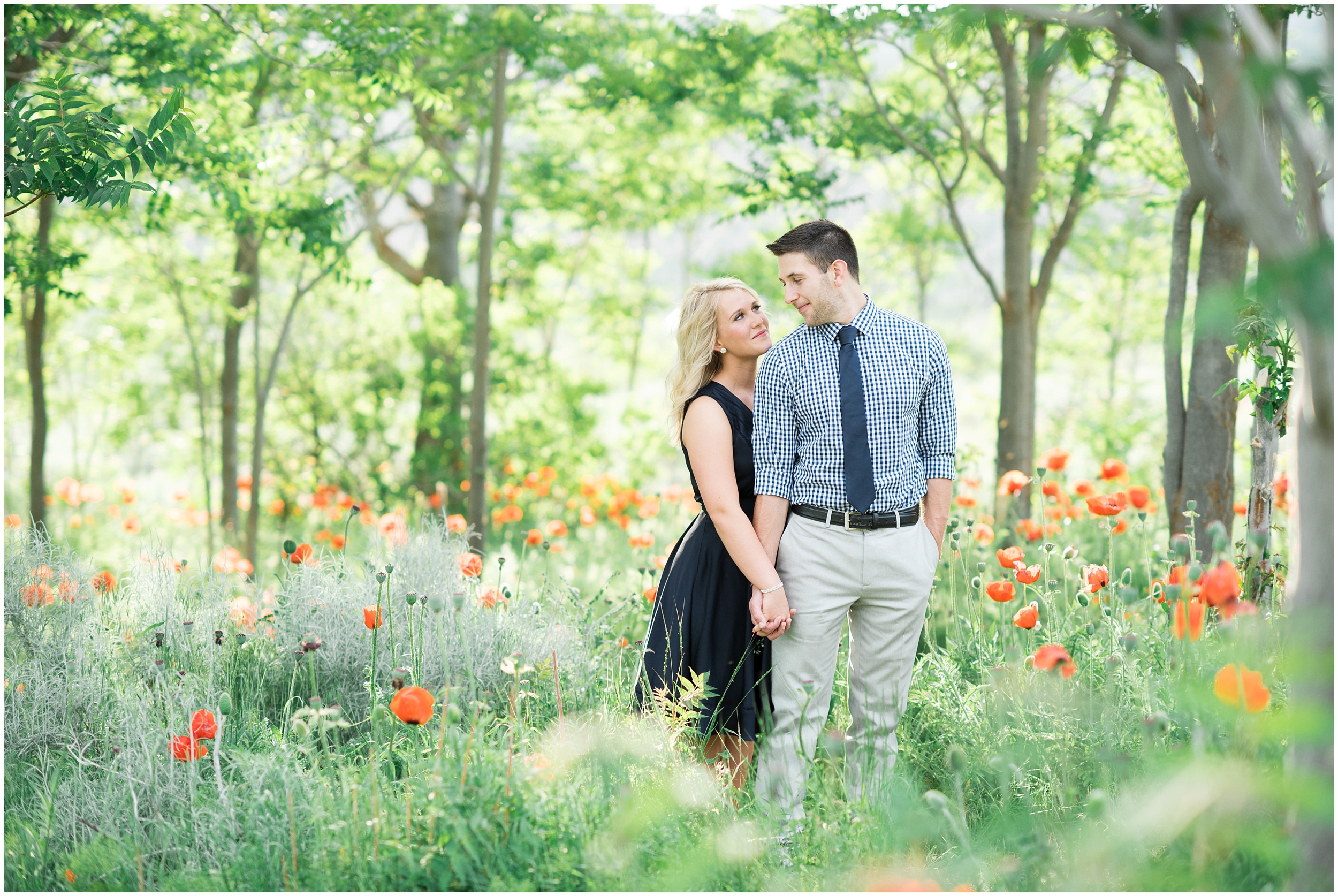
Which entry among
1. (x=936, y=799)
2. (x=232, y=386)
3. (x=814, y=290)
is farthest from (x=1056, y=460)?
(x=232, y=386)

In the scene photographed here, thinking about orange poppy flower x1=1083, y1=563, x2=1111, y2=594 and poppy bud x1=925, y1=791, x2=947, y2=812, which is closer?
poppy bud x1=925, y1=791, x2=947, y2=812

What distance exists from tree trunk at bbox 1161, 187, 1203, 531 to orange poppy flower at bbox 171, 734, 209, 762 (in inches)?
162

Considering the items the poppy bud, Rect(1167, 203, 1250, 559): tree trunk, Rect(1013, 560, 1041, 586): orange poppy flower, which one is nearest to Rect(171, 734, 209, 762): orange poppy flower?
the poppy bud

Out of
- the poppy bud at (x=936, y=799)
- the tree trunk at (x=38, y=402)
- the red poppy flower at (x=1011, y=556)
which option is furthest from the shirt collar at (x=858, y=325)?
the tree trunk at (x=38, y=402)

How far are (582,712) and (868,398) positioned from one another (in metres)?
1.46

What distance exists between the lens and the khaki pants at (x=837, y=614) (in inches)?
104

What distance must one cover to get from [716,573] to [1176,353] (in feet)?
8.91

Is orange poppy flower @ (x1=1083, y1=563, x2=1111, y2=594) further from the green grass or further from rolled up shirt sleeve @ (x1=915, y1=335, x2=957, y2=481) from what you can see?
rolled up shirt sleeve @ (x1=915, y1=335, x2=957, y2=481)

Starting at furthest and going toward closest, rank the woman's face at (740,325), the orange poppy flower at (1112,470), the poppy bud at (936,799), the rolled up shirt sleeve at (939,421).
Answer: the orange poppy flower at (1112,470) → the woman's face at (740,325) → the rolled up shirt sleeve at (939,421) → the poppy bud at (936,799)

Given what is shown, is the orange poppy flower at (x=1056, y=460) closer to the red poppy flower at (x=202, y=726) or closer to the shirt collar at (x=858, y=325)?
the shirt collar at (x=858, y=325)

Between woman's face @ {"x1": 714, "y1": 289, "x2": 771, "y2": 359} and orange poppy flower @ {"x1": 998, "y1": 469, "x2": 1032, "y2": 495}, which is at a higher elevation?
woman's face @ {"x1": 714, "y1": 289, "x2": 771, "y2": 359}

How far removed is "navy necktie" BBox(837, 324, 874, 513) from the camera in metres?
2.57

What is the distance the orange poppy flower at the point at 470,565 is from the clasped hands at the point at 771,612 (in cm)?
131

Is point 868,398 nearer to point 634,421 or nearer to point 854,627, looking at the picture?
point 854,627
